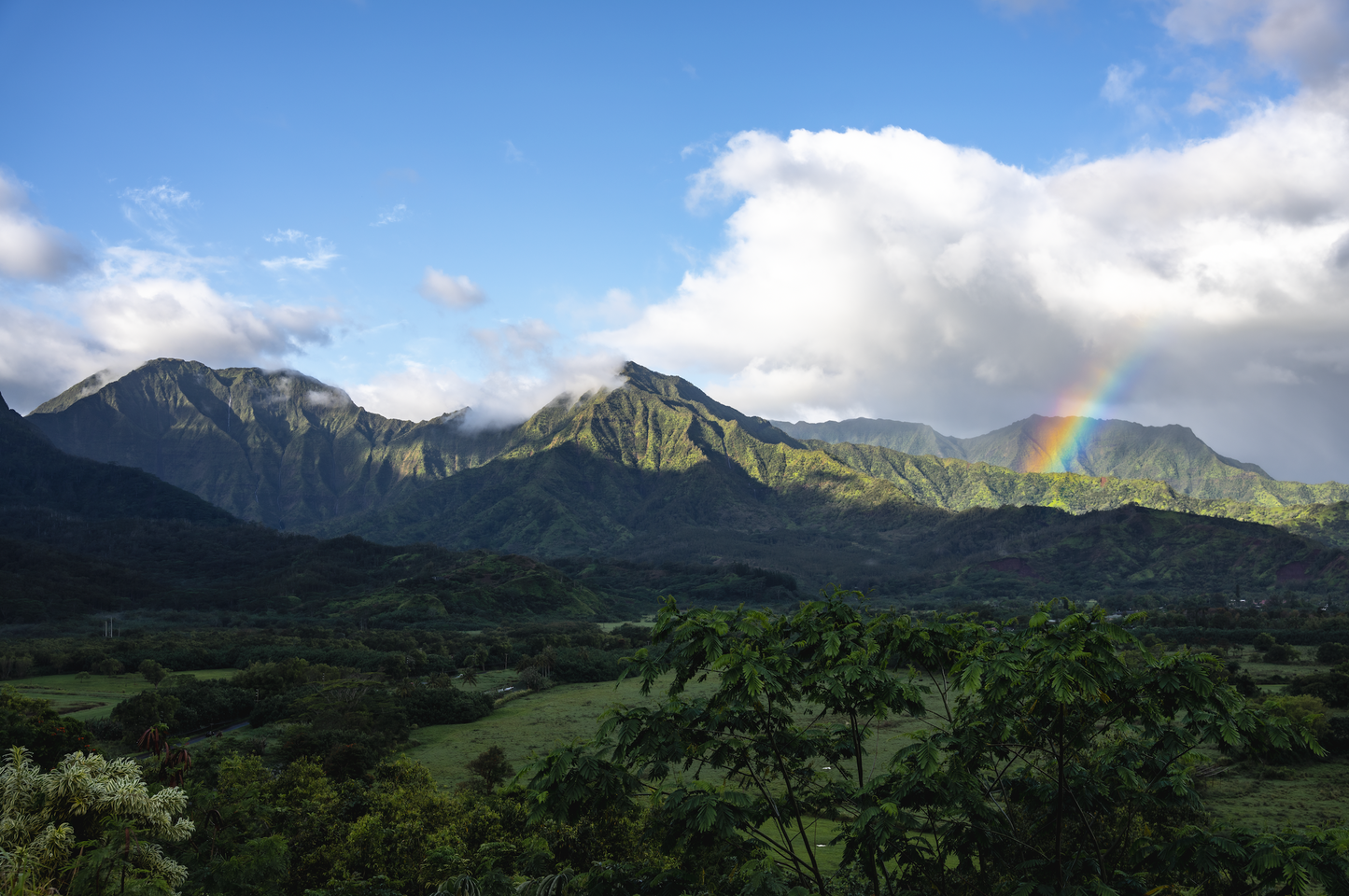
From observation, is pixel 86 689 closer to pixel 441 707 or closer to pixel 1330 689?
pixel 441 707

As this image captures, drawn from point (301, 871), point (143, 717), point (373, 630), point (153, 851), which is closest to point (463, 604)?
point (373, 630)

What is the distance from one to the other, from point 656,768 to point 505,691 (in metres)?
97.4

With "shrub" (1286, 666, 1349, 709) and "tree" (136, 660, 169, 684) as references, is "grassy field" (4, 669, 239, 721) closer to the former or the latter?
"tree" (136, 660, 169, 684)

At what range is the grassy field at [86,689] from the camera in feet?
253

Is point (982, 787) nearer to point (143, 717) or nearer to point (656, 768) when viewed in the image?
point (656, 768)

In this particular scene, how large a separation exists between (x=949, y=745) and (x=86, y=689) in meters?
114

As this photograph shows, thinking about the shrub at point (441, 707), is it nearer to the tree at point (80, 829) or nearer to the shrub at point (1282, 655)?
the tree at point (80, 829)

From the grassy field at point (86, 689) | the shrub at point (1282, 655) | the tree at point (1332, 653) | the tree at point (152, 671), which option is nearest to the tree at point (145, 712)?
the grassy field at point (86, 689)

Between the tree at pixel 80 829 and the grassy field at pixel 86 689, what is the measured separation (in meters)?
71.7

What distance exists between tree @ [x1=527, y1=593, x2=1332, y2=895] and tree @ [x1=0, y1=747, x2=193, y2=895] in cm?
977

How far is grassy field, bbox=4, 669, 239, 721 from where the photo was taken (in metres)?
77.2

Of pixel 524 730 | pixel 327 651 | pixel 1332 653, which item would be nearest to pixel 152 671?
pixel 327 651

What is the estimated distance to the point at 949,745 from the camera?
11.6 meters

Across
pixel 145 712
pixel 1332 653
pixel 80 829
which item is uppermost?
pixel 80 829
